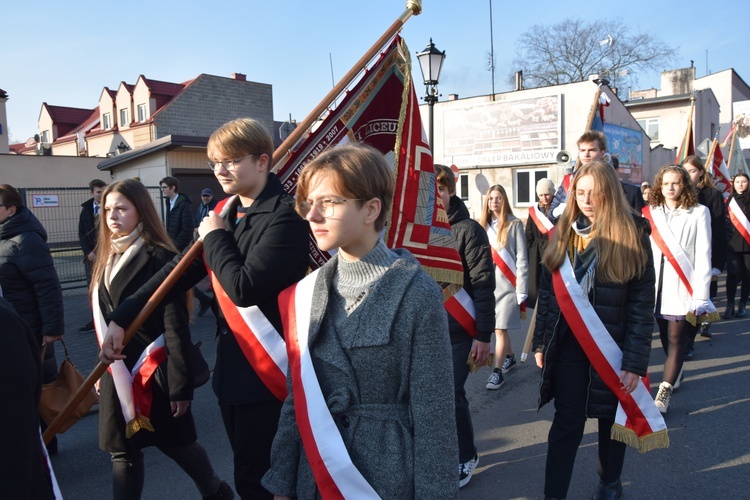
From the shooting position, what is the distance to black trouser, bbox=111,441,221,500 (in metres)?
2.93

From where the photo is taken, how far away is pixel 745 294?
8602mm

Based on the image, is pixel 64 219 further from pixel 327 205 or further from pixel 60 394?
pixel 327 205

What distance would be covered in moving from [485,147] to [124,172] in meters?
13.2

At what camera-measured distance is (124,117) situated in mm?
37781

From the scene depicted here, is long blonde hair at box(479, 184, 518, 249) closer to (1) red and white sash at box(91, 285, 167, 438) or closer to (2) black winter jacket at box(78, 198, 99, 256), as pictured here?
(1) red and white sash at box(91, 285, 167, 438)

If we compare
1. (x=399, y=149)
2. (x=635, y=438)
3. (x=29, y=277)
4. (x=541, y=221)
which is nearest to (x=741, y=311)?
(x=541, y=221)

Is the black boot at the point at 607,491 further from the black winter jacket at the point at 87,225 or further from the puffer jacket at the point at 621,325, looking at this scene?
the black winter jacket at the point at 87,225

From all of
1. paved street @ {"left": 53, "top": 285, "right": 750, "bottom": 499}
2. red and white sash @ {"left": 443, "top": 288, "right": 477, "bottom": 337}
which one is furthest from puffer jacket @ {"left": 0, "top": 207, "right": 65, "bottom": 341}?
red and white sash @ {"left": 443, "top": 288, "right": 477, "bottom": 337}

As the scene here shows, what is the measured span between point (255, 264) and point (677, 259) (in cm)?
428

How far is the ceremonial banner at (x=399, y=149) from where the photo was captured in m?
3.26

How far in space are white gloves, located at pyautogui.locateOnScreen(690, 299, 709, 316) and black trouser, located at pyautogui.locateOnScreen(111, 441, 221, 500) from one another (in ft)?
13.0

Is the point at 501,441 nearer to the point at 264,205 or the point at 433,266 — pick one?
the point at 433,266

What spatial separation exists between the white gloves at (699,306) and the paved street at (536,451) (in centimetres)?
82

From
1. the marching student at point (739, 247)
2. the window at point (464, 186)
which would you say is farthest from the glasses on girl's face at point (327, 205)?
the window at point (464, 186)
